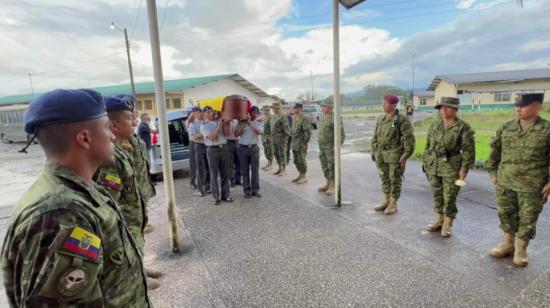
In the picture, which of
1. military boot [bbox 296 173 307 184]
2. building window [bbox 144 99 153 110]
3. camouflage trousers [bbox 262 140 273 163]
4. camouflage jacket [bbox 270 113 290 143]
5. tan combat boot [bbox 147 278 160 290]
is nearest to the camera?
tan combat boot [bbox 147 278 160 290]

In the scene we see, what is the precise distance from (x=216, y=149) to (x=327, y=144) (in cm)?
215

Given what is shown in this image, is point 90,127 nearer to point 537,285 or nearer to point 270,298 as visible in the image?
point 270,298

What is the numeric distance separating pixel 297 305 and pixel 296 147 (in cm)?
459

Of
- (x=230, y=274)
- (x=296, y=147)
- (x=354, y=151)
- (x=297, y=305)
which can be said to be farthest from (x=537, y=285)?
(x=354, y=151)

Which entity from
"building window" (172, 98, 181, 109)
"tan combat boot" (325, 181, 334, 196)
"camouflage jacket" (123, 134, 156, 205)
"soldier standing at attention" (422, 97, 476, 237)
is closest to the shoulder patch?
"camouflage jacket" (123, 134, 156, 205)

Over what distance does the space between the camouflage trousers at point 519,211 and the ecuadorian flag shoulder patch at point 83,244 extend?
3.60 m

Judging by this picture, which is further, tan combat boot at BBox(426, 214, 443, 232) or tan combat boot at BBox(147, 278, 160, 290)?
tan combat boot at BBox(426, 214, 443, 232)

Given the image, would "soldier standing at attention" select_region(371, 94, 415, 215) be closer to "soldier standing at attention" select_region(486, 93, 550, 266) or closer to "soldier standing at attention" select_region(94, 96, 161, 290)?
"soldier standing at attention" select_region(486, 93, 550, 266)

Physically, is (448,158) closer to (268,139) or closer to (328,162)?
(328,162)

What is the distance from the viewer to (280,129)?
7520 mm

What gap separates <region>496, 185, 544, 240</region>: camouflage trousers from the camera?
2.93m

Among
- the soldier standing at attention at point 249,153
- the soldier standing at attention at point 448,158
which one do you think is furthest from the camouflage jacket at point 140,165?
the soldier standing at attention at point 448,158

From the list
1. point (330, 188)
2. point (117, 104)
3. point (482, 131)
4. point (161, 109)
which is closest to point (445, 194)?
point (330, 188)

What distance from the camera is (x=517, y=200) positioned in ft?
10.1
